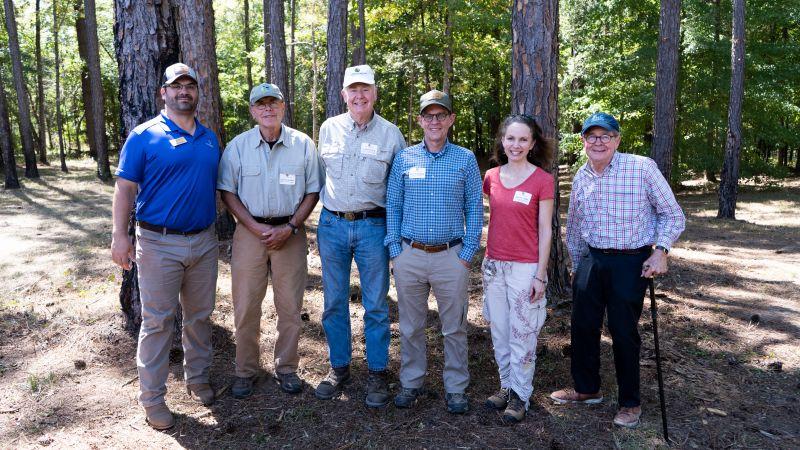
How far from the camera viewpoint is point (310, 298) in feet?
20.3

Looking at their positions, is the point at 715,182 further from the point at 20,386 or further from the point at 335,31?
the point at 20,386

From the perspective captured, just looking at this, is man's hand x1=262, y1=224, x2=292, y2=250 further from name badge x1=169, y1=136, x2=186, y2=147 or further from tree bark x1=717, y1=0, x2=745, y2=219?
tree bark x1=717, y1=0, x2=745, y2=219

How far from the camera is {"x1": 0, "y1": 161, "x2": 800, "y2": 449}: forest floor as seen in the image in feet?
11.7

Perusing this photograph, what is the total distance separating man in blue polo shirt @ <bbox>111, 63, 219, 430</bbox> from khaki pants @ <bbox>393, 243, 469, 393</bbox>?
1.43 meters

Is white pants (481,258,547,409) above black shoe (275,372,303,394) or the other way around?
above

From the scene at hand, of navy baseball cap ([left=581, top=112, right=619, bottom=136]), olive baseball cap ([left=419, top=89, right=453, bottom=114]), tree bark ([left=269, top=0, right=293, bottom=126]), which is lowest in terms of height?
navy baseball cap ([left=581, top=112, right=619, bottom=136])

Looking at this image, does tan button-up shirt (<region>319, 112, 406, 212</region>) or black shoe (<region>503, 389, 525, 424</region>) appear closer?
black shoe (<region>503, 389, 525, 424</region>)

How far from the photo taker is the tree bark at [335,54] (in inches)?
402

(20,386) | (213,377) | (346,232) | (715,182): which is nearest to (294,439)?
(213,377)

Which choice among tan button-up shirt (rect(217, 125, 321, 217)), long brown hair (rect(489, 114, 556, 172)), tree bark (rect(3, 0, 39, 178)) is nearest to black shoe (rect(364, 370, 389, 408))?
tan button-up shirt (rect(217, 125, 321, 217))

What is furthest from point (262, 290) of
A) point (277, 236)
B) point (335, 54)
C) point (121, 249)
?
point (335, 54)

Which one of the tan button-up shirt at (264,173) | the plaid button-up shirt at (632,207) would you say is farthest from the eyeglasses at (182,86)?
the plaid button-up shirt at (632,207)

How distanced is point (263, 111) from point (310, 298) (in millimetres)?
2886

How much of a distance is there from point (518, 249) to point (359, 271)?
1196 millimetres
